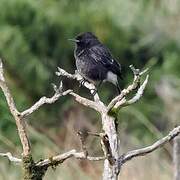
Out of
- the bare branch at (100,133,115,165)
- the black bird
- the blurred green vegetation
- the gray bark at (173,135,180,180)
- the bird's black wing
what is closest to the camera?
the bare branch at (100,133,115,165)

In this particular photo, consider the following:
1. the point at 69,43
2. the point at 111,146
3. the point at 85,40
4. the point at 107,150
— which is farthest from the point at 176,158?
the point at 69,43

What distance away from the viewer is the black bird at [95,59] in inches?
269

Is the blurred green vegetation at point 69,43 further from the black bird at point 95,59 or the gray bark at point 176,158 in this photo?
the gray bark at point 176,158

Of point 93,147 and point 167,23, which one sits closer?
point 93,147

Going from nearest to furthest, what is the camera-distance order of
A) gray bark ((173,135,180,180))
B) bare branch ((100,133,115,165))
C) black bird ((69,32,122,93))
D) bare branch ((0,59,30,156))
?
bare branch ((100,133,115,165))
bare branch ((0,59,30,156))
gray bark ((173,135,180,180))
black bird ((69,32,122,93))

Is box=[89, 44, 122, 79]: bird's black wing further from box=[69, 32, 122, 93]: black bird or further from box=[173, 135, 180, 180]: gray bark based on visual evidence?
box=[173, 135, 180, 180]: gray bark

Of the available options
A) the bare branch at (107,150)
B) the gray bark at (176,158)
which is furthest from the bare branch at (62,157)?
the gray bark at (176,158)

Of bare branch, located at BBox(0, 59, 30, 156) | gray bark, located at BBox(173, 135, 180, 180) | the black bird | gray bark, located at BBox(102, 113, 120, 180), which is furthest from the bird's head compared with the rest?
bare branch, located at BBox(0, 59, 30, 156)

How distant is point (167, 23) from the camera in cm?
1134

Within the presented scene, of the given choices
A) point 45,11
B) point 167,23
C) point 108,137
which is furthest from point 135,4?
point 108,137

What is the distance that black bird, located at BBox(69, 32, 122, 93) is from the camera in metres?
6.83

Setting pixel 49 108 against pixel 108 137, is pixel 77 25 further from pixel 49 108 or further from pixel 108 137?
pixel 108 137

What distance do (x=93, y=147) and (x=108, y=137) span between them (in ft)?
18.9

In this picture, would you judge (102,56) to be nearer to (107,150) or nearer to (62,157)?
(62,157)
